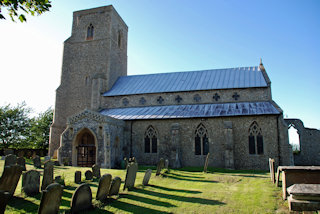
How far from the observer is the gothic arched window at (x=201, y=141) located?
69.8 feet

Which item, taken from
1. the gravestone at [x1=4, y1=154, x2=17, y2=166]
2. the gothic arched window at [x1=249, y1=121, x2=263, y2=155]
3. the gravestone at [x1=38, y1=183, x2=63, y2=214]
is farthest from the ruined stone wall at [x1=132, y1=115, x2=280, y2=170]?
the gravestone at [x1=38, y1=183, x2=63, y2=214]

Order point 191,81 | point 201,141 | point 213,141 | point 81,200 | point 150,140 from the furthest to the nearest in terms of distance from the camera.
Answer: point 191,81 → point 150,140 → point 201,141 → point 213,141 → point 81,200

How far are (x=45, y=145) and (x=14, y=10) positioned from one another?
33.9 meters

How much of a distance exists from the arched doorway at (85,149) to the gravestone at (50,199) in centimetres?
1421

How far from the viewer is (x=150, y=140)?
2275cm

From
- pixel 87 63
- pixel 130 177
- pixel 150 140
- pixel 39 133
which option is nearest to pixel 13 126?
pixel 39 133

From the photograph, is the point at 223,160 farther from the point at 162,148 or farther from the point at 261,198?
the point at 261,198

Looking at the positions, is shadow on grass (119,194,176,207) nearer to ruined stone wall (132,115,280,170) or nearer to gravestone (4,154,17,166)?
gravestone (4,154,17,166)

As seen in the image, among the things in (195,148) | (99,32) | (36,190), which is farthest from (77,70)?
(36,190)

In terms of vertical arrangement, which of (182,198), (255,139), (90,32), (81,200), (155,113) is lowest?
(182,198)

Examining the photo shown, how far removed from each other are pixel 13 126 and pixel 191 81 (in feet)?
82.8

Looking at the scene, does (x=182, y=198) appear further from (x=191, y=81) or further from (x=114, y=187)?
(x=191, y=81)

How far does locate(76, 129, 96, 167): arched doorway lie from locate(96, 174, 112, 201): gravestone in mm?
12450

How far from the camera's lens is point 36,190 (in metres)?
9.56
